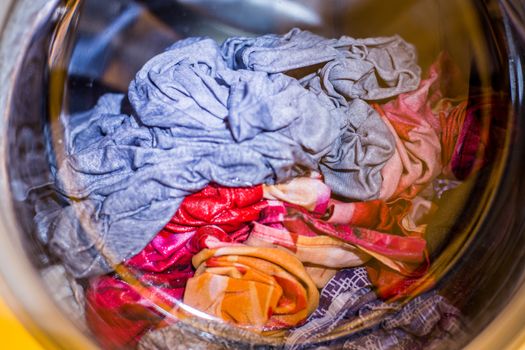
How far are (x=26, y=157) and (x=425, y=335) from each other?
61 centimetres

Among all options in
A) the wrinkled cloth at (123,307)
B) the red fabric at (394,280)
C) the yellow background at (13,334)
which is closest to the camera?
the yellow background at (13,334)

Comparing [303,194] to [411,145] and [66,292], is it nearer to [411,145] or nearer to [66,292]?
[411,145]

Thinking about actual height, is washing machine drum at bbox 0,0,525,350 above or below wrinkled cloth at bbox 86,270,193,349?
above

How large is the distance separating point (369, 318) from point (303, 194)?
223 mm

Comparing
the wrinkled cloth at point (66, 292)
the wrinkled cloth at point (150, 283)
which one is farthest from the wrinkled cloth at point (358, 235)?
the wrinkled cloth at point (66, 292)

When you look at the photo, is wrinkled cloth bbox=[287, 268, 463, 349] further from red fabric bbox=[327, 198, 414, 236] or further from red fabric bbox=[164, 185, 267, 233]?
red fabric bbox=[164, 185, 267, 233]

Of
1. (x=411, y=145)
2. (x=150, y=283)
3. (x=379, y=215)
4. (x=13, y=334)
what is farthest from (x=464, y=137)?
(x=13, y=334)

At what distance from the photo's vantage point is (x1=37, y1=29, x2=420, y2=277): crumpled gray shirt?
2.07 ft

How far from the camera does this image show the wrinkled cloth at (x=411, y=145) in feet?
2.30

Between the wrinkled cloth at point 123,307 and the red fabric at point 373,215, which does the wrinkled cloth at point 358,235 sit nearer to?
the red fabric at point 373,215

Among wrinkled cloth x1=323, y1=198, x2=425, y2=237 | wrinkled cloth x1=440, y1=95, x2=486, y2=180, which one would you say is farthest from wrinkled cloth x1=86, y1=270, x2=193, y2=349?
wrinkled cloth x1=440, y1=95, x2=486, y2=180

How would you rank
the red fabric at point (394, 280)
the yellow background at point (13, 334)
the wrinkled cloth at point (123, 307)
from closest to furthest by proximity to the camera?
the yellow background at point (13, 334), the wrinkled cloth at point (123, 307), the red fabric at point (394, 280)

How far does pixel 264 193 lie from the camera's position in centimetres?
68

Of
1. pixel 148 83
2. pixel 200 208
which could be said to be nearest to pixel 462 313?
pixel 200 208
